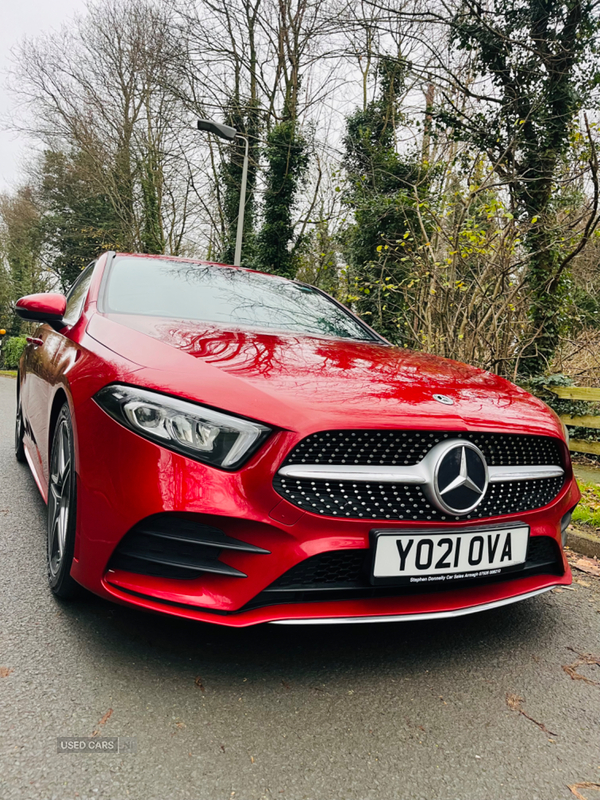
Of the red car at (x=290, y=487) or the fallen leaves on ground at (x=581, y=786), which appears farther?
the red car at (x=290, y=487)

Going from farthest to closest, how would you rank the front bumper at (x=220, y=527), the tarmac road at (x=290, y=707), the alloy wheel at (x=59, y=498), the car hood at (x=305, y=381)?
the alloy wheel at (x=59, y=498) → the car hood at (x=305, y=381) → the front bumper at (x=220, y=527) → the tarmac road at (x=290, y=707)

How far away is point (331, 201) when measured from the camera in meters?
16.7

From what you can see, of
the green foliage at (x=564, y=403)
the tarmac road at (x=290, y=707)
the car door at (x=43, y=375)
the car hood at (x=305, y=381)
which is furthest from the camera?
the green foliage at (x=564, y=403)

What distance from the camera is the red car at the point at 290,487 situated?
1.63m

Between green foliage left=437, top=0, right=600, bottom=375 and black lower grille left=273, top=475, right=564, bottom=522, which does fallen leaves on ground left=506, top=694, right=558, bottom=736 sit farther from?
green foliage left=437, top=0, right=600, bottom=375

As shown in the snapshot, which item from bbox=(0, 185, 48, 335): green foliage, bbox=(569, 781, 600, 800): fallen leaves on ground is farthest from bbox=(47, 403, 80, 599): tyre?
bbox=(0, 185, 48, 335): green foliage

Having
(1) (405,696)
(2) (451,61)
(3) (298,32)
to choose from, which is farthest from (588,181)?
(3) (298,32)

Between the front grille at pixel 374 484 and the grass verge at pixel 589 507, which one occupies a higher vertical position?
the front grille at pixel 374 484

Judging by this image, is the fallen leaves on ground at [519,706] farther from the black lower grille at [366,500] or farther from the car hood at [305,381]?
the car hood at [305,381]

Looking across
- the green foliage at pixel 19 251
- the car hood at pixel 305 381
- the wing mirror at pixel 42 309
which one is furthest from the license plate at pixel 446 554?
the green foliage at pixel 19 251

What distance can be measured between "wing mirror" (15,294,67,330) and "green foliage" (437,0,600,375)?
678 centimetres

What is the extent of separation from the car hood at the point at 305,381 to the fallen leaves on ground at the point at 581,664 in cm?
77

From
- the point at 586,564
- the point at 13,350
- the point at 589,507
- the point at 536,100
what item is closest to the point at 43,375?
the point at 586,564

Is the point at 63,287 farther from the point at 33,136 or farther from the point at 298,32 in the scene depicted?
the point at 298,32
